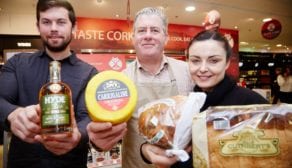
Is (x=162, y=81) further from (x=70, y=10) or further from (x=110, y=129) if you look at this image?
(x=110, y=129)

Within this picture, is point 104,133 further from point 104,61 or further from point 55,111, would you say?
point 104,61

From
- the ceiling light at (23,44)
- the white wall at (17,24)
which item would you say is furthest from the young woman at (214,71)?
the ceiling light at (23,44)

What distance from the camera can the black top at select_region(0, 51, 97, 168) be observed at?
144cm

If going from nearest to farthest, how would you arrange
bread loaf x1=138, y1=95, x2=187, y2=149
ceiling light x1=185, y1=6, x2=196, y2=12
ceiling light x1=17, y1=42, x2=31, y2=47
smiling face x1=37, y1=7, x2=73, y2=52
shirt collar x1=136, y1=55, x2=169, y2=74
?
bread loaf x1=138, y1=95, x2=187, y2=149
smiling face x1=37, y1=7, x2=73, y2=52
shirt collar x1=136, y1=55, x2=169, y2=74
ceiling light x1=185, y1=6, x2=196, y2=12
ceiling light x1=17, y1=42, x2=31, y2=47

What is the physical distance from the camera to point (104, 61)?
5.72 m

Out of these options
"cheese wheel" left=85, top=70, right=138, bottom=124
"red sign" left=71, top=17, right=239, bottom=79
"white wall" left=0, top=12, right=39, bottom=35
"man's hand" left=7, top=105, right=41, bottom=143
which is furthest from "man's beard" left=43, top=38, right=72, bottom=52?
"white wall" left=0, top=12, right=39, bottom=35

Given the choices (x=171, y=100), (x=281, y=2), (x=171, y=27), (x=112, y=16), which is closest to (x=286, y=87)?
(x=281, y=2)

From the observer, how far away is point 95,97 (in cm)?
88

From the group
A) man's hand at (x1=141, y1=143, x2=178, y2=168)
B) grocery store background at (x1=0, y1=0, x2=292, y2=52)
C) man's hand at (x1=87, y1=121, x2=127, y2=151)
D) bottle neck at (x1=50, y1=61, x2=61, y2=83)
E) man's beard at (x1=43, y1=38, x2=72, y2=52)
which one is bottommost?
man's hand at (x1=141, y1=143, x2=178, y2=168)

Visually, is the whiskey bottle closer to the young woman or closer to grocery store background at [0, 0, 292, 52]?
the young woman

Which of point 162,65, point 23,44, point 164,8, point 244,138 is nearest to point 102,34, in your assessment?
point 164,8

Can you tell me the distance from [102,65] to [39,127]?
15.7 feet

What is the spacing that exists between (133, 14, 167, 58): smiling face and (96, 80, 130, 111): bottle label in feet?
2.64

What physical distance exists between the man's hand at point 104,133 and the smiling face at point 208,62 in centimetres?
44
